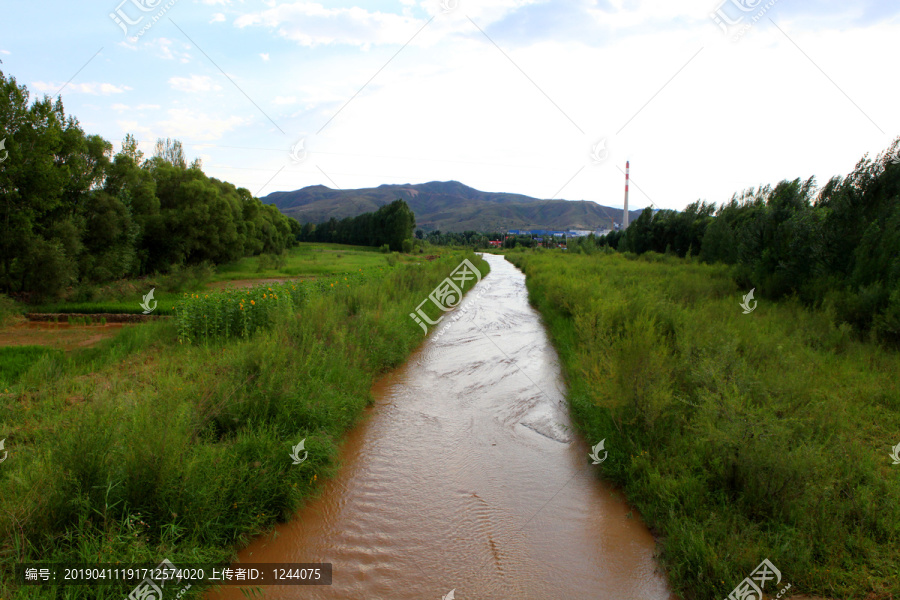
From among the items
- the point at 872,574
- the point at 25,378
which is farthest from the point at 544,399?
the point at 25,378

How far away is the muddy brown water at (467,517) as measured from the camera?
3854 mm

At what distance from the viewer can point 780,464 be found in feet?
13.1

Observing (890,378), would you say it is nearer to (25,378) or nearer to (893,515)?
(893,515)
